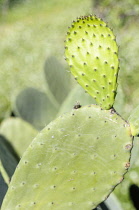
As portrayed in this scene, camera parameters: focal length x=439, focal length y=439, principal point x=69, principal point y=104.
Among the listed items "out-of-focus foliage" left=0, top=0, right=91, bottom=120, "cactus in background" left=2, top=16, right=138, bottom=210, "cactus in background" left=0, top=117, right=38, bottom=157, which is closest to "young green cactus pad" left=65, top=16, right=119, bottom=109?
"cactus in background" left=2, top=16, right=138, bottom=210

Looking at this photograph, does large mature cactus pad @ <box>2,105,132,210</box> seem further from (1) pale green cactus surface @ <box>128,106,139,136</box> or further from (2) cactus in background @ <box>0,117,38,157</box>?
(2) cactus in background @ <box>0,117,38,157</box>

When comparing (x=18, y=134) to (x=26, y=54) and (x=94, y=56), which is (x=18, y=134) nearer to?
(x=94, y=56)

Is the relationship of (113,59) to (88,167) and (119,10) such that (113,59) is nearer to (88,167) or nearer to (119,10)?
(88,167)

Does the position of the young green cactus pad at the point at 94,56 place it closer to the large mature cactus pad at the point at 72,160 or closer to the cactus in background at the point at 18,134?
the large mature cactus pad at the point at 72,160

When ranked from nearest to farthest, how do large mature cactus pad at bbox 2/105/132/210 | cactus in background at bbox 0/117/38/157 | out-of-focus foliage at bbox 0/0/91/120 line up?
large mature cactus pad at bbox 2/105/132/210 < cactus in background at bbox 0/117/38/157 < out-of-focus foliage at bbox 0/0/91/120

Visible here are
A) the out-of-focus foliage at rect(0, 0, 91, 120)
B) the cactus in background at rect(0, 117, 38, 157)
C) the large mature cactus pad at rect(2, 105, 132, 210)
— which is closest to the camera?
the large mature cactus pad at rect(2, 105, 132, 210)

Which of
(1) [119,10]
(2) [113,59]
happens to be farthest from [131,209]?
(1) [119,10]

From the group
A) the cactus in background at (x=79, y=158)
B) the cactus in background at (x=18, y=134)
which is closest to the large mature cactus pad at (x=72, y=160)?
the cactus in background at (x=79, y=158)

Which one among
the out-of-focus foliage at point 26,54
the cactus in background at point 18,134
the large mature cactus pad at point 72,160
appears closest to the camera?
the large mature cactus pad at point 72,160
